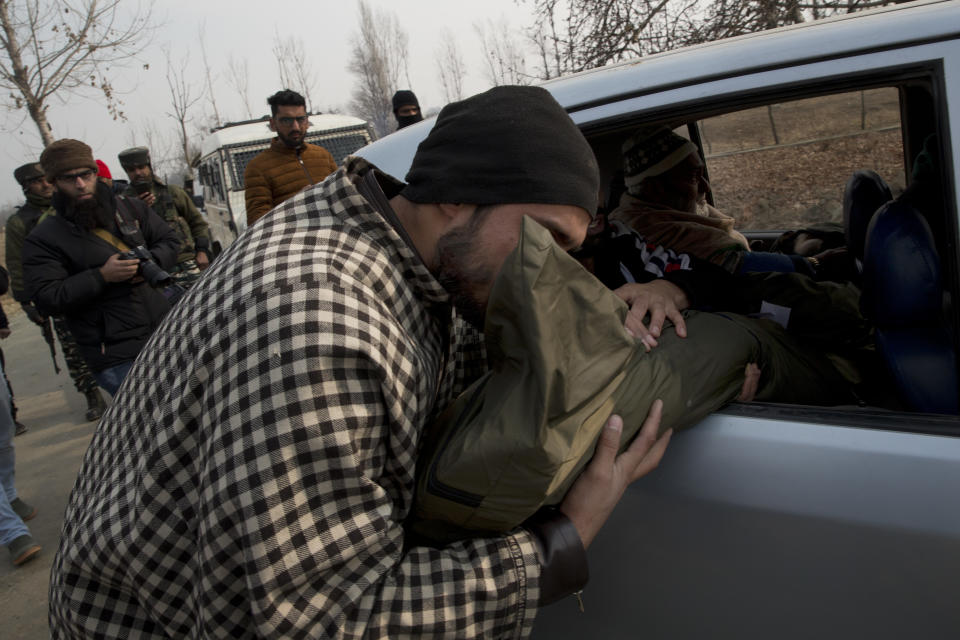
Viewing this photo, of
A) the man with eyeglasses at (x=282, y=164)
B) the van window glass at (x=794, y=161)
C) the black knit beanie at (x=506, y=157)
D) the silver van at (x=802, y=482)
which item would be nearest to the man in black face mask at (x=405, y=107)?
the man with eyeglasses at (x=282, y=164)

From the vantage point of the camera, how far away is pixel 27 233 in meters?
4.94

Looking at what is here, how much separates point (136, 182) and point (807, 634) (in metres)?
6.65

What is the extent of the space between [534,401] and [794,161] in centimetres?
970

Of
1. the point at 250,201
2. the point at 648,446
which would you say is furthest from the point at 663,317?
the point at 250,201

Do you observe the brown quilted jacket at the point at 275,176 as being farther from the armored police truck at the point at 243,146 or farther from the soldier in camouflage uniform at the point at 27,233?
the armored police truck at the point at 243,146

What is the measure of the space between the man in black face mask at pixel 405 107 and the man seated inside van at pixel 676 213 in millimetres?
4734

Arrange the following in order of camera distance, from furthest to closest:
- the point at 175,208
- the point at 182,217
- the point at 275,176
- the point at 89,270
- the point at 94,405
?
the point at 182,217, the point at 175,208, the point at 94,405, the point at 275,176, the point at 89,270

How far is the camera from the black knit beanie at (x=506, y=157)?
1214mm

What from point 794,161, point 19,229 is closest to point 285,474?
point 19,229

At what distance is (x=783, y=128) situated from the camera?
948 centimetres

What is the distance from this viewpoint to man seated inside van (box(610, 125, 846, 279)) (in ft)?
7.86

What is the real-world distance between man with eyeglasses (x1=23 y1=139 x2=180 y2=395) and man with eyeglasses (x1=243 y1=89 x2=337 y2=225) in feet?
4.63

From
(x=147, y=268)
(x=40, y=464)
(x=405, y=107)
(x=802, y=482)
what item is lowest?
(x=40, y=464)

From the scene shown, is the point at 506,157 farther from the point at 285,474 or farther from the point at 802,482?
the point at 802,482
